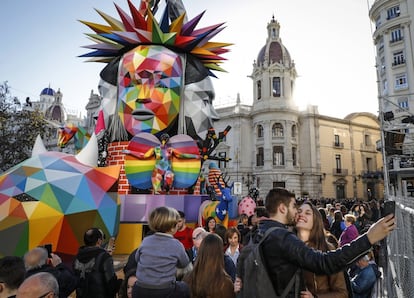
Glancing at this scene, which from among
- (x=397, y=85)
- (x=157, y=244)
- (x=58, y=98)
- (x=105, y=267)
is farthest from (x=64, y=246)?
(x=58, y=98)

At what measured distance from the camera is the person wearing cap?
329 centimetres

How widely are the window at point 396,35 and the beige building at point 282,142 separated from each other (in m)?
9.77

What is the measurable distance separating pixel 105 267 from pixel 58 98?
→ 70.0 metres

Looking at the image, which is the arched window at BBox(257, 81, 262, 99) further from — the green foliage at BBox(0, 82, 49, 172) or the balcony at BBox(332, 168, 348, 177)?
the green foliage at BBox(0, 82, 49, 172)

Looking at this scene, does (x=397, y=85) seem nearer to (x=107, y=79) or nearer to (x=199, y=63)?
(x=199, y=63)

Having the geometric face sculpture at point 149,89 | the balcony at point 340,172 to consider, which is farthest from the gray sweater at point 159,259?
the balcony at point 340,172

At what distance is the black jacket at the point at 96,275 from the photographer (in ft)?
10.8

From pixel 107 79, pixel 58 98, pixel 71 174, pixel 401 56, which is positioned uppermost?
pixel 58 98

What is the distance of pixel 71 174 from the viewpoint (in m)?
5.95

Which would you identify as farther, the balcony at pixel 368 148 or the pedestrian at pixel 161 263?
the balcony at pixel 368 148

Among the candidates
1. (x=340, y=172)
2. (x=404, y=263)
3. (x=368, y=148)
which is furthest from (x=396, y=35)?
(x=404, y=263)

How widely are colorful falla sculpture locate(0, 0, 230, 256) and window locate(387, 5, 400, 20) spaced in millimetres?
25220

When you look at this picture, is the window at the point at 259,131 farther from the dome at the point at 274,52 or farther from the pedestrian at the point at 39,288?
the pedestrian at the point at 39,288

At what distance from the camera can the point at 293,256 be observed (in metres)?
2.02
